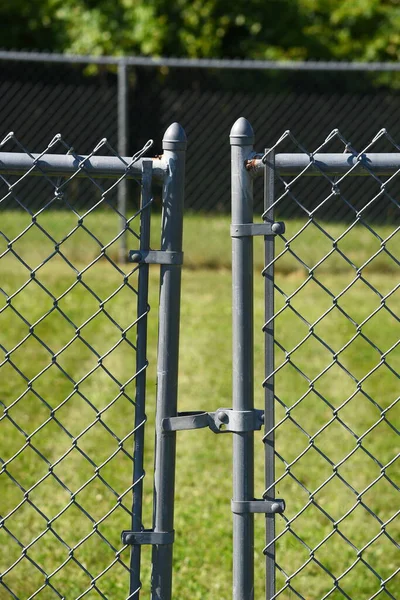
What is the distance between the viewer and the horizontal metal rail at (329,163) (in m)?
2.18

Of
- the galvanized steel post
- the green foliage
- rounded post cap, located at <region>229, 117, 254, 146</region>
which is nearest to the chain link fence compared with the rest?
rounded post cap, located at <region>229, 117, 254, 146</region>

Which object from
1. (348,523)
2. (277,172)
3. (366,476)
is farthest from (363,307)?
(277,172)

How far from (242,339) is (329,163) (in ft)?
1.65

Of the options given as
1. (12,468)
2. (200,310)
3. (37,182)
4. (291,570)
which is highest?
(37,182)

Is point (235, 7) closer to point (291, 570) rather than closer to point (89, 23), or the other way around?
point (89, 23)

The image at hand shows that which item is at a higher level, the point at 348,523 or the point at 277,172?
the point at 277,172

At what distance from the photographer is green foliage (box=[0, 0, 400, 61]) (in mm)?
12133

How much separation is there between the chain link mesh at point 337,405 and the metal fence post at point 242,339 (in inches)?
2.8

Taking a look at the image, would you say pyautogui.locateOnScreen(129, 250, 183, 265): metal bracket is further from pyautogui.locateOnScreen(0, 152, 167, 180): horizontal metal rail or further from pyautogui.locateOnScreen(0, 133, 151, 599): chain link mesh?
pyautogui.locateOnScreen(0, 152, 167, 180): horizontal metal rail

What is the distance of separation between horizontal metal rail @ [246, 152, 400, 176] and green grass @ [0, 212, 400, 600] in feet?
1.11

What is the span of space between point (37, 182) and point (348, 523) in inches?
258

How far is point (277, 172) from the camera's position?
2195 millimetres

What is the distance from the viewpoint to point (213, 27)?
12438 millimetres

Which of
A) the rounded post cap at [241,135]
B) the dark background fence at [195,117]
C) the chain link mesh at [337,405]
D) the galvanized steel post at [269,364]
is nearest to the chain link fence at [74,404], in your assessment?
the rounded post cap at [241,135]
